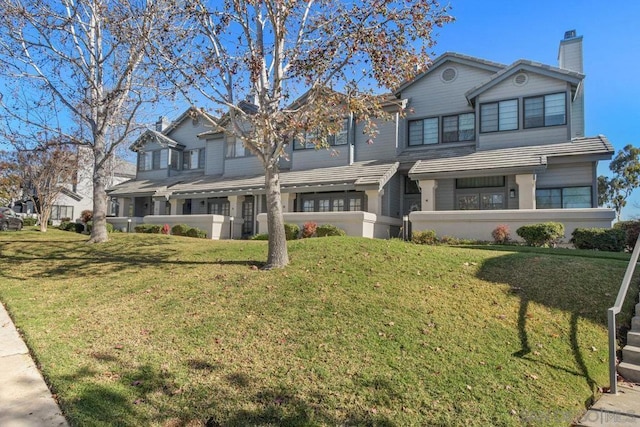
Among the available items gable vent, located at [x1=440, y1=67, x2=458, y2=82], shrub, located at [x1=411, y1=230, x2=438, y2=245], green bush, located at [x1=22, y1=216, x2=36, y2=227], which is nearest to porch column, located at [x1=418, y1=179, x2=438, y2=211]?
shrub, located at [x1=411, y1=230, x2=438, y2=245]

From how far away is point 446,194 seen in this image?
18688 mm

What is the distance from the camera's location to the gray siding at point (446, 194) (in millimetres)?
18577

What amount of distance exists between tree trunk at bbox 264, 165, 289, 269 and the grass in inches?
15.9

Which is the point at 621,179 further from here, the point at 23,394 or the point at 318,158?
the point at 23,394

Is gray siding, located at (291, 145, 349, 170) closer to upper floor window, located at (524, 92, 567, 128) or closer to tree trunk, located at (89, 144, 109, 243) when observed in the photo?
upper floor window, located at (524, 92, 567, 128)

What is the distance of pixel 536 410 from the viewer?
4.29 meters

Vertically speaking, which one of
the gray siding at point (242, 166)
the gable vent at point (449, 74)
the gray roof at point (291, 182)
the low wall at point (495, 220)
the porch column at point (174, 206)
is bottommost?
the low wall at point (495, 220)

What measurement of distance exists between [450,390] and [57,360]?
4778mm

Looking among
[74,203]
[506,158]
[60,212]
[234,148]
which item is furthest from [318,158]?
[74,203]

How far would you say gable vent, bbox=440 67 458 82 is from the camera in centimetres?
2014

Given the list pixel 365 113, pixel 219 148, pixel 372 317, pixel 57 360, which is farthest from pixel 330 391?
pixel 219 148

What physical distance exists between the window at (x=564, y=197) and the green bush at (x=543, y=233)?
3.31m

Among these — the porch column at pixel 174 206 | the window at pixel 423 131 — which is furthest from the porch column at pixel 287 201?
the porch column at pixel 174 206

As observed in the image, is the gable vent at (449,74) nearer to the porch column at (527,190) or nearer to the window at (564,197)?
the porch column at (527,190)
